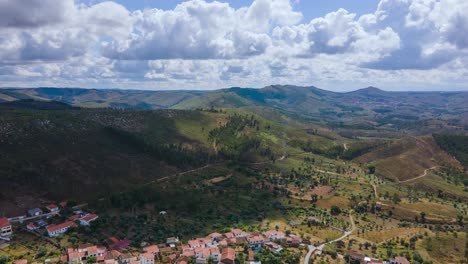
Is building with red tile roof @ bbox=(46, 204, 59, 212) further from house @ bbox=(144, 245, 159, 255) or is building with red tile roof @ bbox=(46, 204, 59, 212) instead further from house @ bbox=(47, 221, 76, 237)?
house @ bbox=(144, 245, 159, 255)

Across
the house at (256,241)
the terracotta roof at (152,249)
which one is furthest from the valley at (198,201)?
the terracotta roof at (152,249)

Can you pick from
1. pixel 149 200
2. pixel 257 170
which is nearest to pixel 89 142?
pixel 149 200

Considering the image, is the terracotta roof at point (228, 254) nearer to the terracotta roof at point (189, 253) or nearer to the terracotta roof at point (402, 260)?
the terracotta roof at point (189, 253)

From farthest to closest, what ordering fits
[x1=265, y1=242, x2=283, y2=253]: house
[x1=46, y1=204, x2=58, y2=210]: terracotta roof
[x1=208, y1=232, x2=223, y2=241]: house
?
1. [x1=46, y1=204, x2=58, y2=210]: terracotta roof
2. [x1=208, y1=232, x2=223, y2=241]: house
3. [x1=265, y1=242, x2=283, y2=253]: house

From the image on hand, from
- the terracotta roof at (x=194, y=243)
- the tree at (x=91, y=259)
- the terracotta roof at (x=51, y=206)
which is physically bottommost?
the terracotta roof at (x=194, y=243)

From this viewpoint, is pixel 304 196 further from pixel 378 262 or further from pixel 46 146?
pixel 46 146

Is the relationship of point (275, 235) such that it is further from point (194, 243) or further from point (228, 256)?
point (194, 243)

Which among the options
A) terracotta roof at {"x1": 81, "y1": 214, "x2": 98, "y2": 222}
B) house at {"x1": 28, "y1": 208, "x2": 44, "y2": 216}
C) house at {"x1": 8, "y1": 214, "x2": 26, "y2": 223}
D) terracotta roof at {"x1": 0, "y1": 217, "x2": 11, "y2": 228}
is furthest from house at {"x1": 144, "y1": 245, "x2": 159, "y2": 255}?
house at {"x1": 8, "y1": 214, "x2": 26, "y2": 223}
